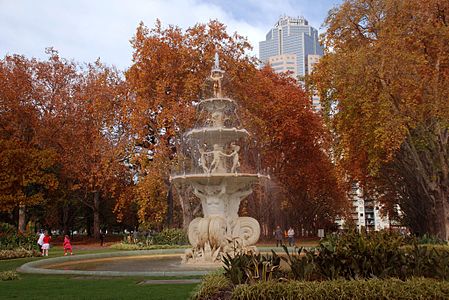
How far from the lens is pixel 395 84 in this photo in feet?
67.9

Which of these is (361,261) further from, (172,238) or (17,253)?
(172,238)

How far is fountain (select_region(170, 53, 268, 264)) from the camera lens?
14.9 m

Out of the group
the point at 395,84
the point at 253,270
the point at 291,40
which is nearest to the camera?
the point at 253,270

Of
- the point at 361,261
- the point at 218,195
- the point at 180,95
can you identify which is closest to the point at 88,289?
the point at 361,261

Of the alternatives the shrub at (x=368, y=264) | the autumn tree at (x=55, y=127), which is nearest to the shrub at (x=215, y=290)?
the shrub at (x=368, y=264)

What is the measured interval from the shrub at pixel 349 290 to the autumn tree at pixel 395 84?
13.5m


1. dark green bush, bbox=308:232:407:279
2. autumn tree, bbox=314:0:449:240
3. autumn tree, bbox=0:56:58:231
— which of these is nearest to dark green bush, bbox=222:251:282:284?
dark green bush, bbox=308:232:407:279

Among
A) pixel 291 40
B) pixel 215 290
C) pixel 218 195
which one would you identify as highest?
pixel 291 40

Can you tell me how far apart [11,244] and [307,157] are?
22.2 meters

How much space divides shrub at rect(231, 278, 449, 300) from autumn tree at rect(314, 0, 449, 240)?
1352 cm

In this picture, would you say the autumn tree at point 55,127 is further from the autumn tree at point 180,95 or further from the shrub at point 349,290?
the shrub at point 349,290

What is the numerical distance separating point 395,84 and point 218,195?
10.2 m

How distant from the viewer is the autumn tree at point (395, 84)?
66.5 feet

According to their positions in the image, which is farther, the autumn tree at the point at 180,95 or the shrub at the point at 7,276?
the autumn tree at the point at 180,95
